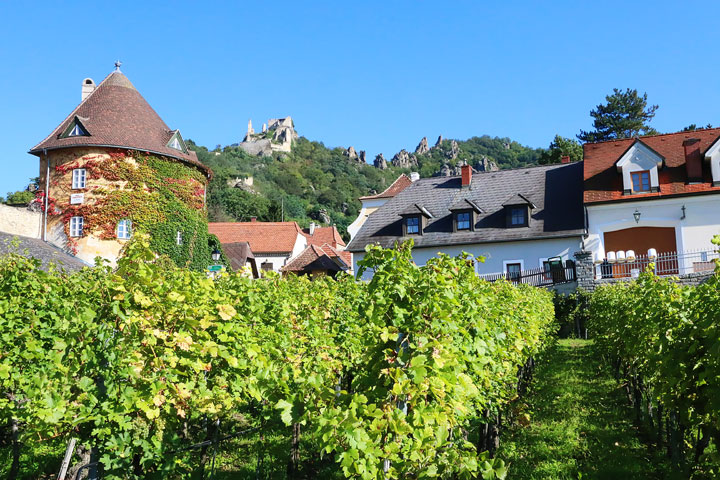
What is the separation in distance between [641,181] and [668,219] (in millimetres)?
2106

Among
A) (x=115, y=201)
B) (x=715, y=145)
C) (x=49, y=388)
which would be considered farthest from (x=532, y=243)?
(x=49, y=388)

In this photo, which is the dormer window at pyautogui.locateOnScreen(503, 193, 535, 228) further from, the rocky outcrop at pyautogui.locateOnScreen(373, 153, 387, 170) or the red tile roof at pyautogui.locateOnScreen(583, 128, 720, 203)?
the rocky outcrop at pyautogui.locateOnScreen(373, 153, 387, 170)

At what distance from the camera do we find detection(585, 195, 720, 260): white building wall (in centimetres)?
2566

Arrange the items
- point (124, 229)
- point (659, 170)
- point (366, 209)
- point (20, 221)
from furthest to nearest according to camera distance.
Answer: point (366, 209)
point (124, 229)
point (20, 221)
point (659, 170)

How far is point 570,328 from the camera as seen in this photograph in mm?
22766

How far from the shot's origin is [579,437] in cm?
859

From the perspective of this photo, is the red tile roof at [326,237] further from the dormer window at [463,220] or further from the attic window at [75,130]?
the attic window at [75,130]

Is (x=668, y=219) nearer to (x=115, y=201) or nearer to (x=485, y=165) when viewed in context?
(x=115, y=201)

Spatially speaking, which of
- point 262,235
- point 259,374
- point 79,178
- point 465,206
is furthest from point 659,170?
point 262,235

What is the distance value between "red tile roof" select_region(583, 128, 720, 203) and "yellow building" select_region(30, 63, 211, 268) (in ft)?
65.4

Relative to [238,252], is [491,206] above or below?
above

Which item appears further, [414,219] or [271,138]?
[271,138]

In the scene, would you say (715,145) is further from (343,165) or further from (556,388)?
(343,165)

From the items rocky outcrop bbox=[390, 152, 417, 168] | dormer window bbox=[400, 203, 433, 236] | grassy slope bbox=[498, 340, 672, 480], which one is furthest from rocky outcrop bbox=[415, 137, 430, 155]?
grassy slope bbox=[498, 340, 672, 480]
